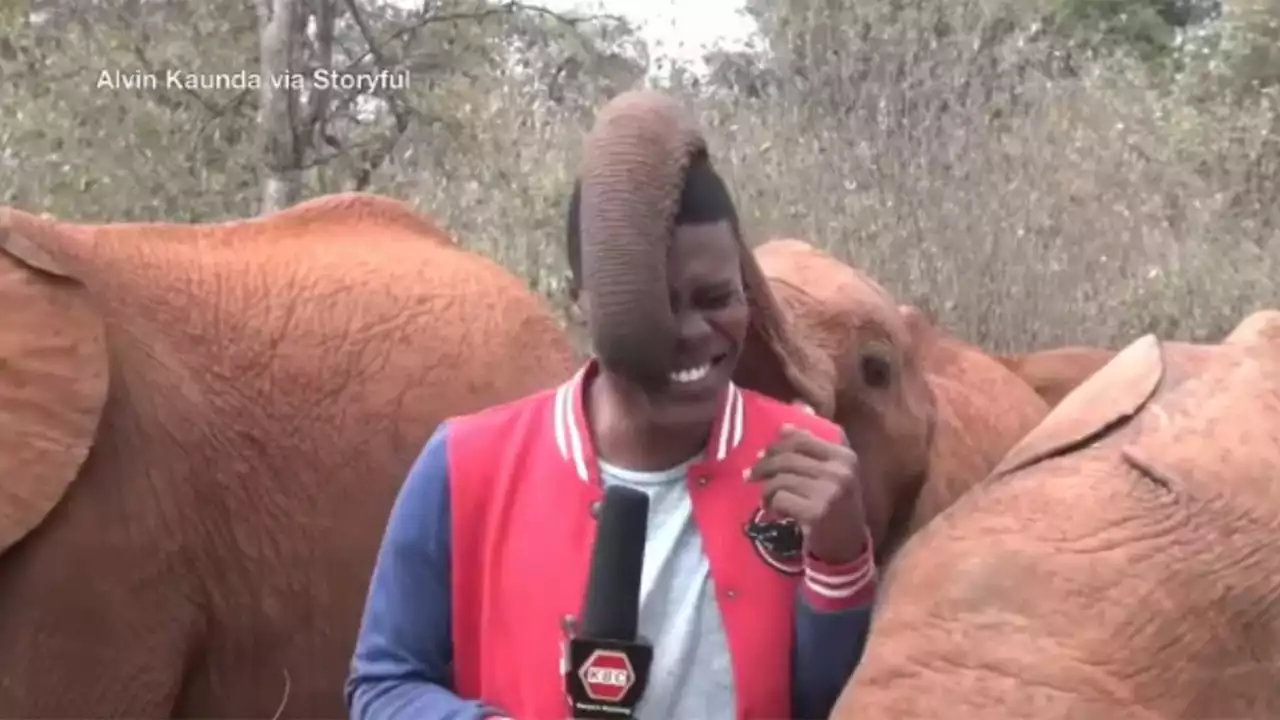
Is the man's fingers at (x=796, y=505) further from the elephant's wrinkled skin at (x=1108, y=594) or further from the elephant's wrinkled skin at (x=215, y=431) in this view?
the elephant's wrinkled skin at (x=215, y=431)

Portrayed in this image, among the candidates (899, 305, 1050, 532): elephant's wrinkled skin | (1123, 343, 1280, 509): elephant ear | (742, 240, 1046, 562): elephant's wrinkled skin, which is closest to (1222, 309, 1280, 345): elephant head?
(1123, 343, 1280, 509): elephant ear

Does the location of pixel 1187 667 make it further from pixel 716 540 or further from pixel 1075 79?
pixel 1075 79

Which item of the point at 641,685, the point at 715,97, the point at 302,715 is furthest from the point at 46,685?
the point at 715,97

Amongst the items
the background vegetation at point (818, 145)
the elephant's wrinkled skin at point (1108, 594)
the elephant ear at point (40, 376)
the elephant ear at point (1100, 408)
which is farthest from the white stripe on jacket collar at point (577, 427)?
the background vegetation at point (818, 145)

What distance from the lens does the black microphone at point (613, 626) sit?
1449 millimetres

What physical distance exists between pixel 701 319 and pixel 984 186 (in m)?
5.40

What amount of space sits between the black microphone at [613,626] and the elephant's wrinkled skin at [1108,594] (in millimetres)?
238

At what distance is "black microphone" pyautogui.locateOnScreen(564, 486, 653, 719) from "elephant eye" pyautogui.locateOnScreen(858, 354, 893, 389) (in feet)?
7.20

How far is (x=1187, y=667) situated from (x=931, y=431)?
2.31 meters

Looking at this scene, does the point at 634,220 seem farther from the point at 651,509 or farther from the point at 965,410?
the point at 965,410

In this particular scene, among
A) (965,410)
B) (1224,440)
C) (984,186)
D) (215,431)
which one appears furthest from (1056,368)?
(1224,440)

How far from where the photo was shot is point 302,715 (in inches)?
146

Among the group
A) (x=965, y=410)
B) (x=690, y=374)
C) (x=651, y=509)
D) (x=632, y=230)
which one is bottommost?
(x=965, y=410)

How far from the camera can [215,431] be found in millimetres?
3562
